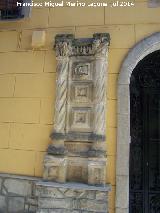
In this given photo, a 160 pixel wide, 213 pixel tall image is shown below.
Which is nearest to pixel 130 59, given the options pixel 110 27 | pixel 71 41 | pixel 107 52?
pixel 107 52

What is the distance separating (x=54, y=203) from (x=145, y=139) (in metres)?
1.75

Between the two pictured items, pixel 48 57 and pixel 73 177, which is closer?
pixel 73 177

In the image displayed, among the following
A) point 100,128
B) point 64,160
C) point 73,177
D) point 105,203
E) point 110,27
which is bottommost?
point 105,203

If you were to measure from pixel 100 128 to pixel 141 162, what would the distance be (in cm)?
108

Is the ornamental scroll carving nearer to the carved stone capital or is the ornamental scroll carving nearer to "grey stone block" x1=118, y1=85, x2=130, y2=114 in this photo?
the carved stone capital

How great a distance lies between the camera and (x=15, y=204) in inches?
156

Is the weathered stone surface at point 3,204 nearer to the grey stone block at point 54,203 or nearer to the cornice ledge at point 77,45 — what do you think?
the grey stone block at point 54,203

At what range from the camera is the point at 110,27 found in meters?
4.17

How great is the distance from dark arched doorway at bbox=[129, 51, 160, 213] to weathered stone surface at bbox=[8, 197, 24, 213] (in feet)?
5.49

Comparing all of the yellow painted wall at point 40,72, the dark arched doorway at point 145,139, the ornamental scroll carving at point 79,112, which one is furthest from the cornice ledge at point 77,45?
the dark arched doorway at point 145,139

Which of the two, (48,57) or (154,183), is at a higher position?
(48,57)

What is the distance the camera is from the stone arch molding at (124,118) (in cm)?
375

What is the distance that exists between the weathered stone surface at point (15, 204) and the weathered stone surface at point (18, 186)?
0.08 metres

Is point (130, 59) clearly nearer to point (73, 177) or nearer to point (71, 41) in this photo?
point (71, 41)
